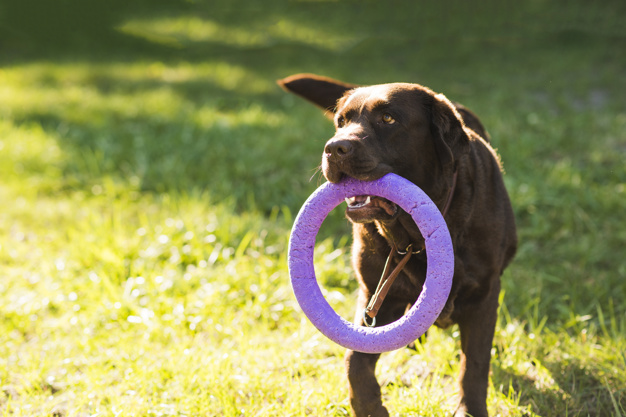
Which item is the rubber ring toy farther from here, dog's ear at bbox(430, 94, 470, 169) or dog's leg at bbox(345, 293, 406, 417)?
dog's ear at bbox(430, 94, 470, 169)

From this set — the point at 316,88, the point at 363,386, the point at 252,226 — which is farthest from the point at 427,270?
the point at 252,226

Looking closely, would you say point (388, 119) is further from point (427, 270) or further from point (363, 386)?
point (363, 386)

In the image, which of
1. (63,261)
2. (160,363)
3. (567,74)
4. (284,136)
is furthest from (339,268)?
(567,74)

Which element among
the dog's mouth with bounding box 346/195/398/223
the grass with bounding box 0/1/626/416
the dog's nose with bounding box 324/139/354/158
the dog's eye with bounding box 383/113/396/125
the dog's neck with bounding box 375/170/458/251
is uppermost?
the dog's eye with bounding box 383/113/396/125

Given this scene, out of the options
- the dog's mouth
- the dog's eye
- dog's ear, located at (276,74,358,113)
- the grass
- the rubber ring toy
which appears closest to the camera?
the rubber ring toy

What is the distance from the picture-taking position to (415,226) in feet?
8.70

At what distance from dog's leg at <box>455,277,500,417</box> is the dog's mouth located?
0.55m

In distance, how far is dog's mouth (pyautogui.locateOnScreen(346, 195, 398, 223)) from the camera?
245 centimetres

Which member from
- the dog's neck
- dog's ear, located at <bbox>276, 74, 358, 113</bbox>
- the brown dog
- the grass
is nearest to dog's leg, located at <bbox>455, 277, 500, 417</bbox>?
the brown dog

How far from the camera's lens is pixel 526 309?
3.51 meters

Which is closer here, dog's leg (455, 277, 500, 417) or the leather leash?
the leather leash

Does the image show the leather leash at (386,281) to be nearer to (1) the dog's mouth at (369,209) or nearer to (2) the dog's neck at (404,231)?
(2) the dog's neck at (404,231)

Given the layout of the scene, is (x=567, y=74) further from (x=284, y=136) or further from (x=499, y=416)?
(x=499, y=416)

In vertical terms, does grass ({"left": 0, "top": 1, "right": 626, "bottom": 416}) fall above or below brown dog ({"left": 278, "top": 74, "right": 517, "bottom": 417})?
below
